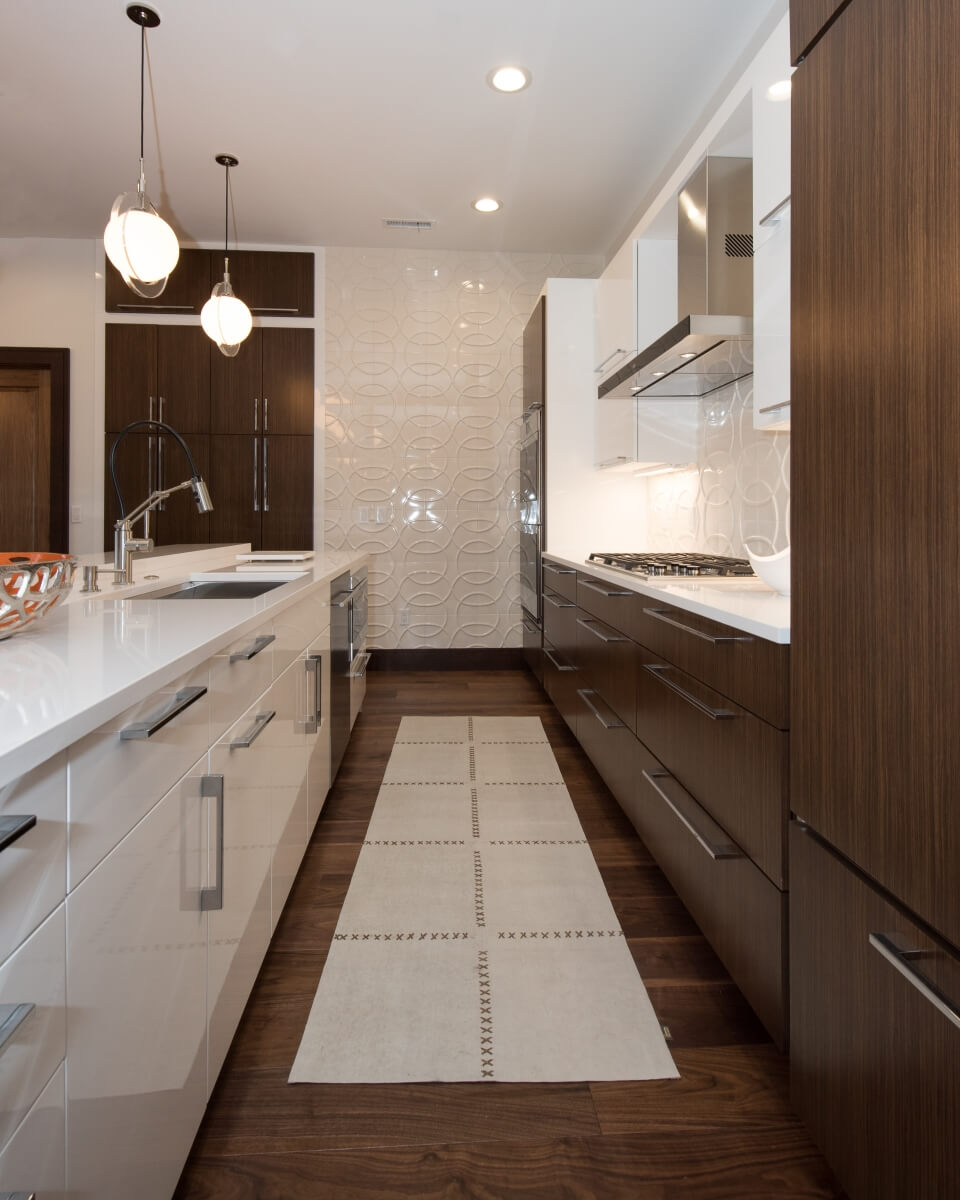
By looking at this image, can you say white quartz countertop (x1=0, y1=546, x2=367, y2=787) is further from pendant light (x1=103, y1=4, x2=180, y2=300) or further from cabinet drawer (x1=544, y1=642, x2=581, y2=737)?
cabinet drawer (x1=544, y1=642, x2=581, y2=737)

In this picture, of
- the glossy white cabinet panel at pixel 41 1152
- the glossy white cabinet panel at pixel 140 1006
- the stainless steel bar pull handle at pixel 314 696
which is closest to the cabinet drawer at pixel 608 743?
the stainless steel bar pull handle at pixel 314 696

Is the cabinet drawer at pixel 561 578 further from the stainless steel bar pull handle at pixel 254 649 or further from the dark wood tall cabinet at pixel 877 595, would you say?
the dark wood tall cabinet at pixel 877 595

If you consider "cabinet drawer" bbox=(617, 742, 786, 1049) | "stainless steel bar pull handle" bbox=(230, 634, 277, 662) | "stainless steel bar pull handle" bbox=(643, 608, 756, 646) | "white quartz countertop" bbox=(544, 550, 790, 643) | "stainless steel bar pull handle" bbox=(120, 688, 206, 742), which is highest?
"white quartz countertop" bbox=(544, 550, 790, 643)

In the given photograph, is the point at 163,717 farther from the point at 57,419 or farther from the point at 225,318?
the point at 57,419

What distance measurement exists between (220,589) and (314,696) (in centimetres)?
54

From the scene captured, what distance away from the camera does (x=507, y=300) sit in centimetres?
527

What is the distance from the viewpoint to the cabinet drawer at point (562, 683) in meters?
3.31

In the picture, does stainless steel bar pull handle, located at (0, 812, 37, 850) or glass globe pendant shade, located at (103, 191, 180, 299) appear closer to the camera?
stainless steel bar pull handle, located at (0, 812, 37, 850)

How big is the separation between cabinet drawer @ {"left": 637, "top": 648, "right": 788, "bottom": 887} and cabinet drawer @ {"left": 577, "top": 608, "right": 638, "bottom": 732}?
205 millimetres

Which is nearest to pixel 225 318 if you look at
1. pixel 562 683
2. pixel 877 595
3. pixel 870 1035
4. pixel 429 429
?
Answer: pixel 429 429

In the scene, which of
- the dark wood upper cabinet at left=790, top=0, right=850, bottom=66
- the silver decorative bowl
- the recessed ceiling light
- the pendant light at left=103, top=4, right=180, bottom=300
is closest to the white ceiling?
the recessed ceiling light

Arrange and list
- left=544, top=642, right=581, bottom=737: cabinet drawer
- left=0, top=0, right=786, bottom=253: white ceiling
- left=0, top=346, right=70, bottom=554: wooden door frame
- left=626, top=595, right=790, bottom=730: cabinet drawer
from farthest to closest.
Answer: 1. left=0, top=346, right=70, bottom=554: wooden door frame
2. left=544, top=642, right=581, bottom=737: cabinet drawer
3. left=0, top=0, right=786, bottom=253: white ceiling
4. left=626, top=595, right=790, bottom=730: cabinet drawer

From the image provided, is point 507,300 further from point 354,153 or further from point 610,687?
point 610,687

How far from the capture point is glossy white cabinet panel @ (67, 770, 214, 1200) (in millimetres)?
716
